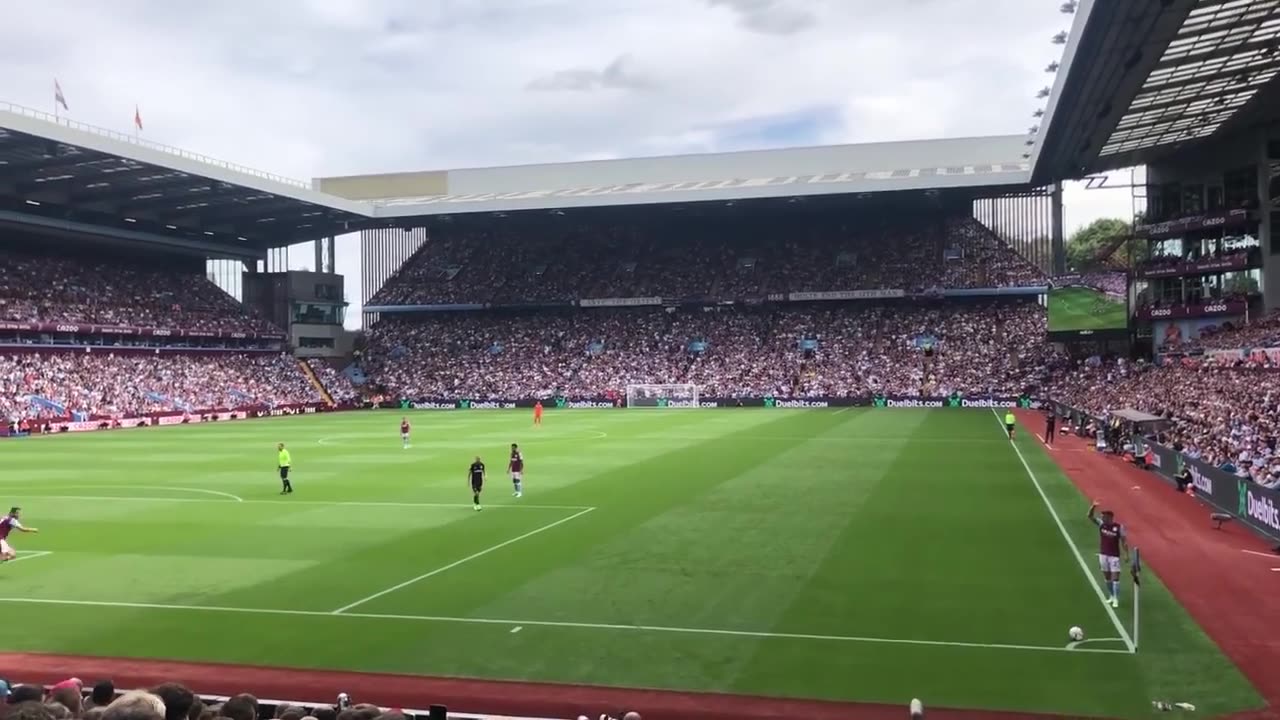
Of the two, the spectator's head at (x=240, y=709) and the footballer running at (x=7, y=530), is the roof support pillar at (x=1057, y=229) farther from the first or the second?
the spectator's head at (x=240, y=709)

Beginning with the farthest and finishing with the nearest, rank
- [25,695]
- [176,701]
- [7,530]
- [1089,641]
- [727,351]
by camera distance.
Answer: [727,351] < [7,530] < [1089,641] < [25,695] < [176,701]

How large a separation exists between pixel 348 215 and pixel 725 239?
33.6 m

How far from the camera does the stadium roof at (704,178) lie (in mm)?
72375

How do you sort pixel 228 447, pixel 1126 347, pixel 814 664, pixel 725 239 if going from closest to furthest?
pixel 814 664
pixel 228 447
pixel 1126 347
pixel 725 239

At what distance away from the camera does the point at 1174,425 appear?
114ft

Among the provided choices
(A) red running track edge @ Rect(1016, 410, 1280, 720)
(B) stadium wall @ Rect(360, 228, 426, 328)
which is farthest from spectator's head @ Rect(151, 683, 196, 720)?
(B) stadium wall @ Rect(360, 228, 426, 328)

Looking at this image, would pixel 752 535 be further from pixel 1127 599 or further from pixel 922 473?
pixel 922 473

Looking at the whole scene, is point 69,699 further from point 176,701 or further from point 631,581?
point 631,581

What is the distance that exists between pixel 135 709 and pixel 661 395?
72095mm

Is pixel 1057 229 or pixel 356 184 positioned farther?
pixel 356 184

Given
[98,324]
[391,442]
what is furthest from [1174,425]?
[98,324]

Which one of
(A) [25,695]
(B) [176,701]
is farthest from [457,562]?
(B) [176,701]

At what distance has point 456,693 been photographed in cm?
1178

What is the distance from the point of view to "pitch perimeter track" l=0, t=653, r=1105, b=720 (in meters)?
11.1
